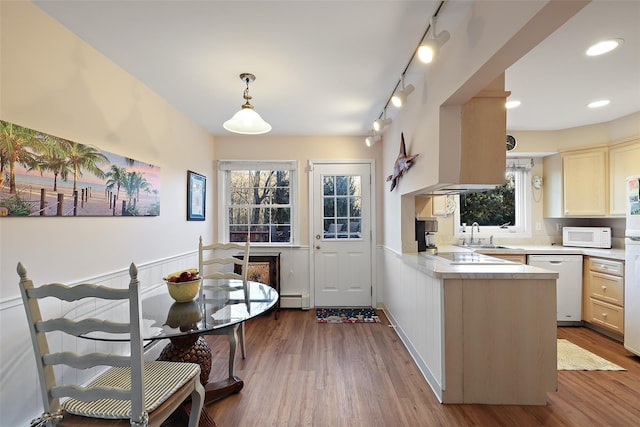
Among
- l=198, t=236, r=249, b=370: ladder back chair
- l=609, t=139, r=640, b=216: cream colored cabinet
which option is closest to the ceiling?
l=609, t=139, r=640, b=216: cream colored cabinet

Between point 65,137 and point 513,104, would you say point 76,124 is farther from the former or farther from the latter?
point 513,104

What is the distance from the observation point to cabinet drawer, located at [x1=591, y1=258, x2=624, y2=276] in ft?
10.1

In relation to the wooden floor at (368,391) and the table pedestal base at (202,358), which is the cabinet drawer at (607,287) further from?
the table pedestal base at (202,358)

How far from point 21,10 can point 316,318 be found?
11.6 ft

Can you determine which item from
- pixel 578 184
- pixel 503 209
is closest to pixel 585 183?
pixel 578 184

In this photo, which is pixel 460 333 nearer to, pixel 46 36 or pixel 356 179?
pixel 356 179

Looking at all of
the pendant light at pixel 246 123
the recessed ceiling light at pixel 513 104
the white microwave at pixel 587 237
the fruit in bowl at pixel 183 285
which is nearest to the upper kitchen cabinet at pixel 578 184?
the white microwave at pixel 587 237

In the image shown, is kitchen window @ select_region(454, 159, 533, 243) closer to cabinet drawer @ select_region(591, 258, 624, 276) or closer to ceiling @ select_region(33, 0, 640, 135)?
cabinet drawer @ select_region(591, 258, 624, 276)

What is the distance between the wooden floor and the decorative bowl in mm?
793

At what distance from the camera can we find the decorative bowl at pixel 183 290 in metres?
1.85

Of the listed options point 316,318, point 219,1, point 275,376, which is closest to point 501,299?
point 275,376

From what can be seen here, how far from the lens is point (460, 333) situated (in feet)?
6.69

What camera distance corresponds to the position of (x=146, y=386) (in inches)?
54.7

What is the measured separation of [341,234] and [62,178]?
121 inches
